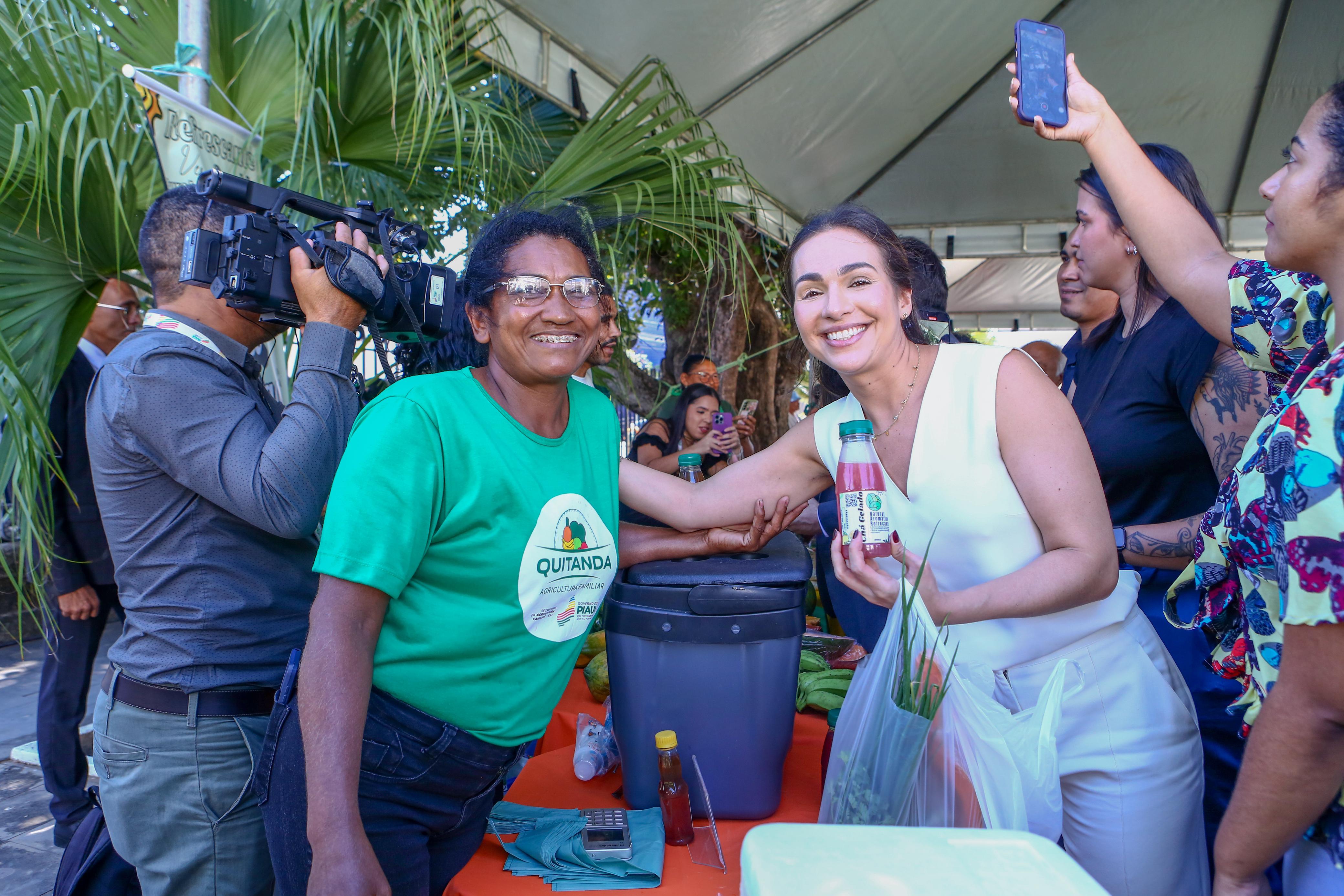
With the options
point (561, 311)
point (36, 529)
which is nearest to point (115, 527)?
point (36, 529)

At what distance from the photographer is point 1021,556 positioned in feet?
4.44

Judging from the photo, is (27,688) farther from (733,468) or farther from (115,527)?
(733,468)

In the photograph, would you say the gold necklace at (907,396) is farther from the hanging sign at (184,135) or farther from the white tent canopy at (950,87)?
the white tent canopy at (950,87)

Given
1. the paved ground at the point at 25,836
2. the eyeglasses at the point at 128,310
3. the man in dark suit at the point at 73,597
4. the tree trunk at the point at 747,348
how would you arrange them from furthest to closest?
1. the tree trunk at the point at 747,348
2. the eyeglasses at the point at 128,310
3. the man in dark suit at the point at 73,597
4. the paved ground at the point at 25,836

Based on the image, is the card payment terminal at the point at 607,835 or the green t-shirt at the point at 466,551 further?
the card payment terminal at the point at 607,835

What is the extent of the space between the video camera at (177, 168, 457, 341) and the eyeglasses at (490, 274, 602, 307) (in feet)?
0.84

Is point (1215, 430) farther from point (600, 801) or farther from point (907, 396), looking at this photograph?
point (600, 801)

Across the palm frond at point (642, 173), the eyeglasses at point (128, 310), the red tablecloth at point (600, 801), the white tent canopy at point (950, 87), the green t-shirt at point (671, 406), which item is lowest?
the red tablecloth at point (600, 801)

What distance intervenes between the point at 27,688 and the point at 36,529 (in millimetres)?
3454

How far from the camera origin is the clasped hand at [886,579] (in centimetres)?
126

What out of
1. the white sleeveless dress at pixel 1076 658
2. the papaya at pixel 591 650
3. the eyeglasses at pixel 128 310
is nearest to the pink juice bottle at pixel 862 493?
the white sleeveless dress at pixel 1076 658

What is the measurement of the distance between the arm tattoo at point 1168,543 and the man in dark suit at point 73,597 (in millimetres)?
3188

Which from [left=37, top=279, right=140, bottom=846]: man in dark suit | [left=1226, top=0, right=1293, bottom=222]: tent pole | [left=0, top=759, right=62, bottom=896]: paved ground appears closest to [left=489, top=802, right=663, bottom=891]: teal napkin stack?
[left=0, top=759, right=62, bottom=896]: paved ground

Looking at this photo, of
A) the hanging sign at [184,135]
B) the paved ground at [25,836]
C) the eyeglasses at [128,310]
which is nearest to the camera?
the hanging sign at [184,135]
